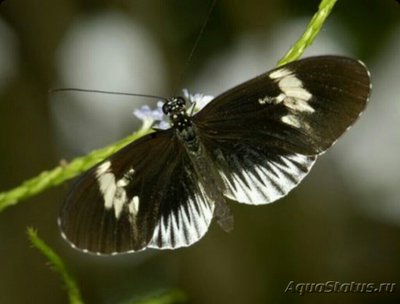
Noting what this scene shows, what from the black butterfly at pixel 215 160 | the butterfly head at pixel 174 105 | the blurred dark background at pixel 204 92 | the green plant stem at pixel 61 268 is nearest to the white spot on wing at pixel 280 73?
the black butterfly at pixel 215 160

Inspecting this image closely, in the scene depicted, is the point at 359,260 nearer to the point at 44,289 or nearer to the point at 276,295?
the point at 276,295

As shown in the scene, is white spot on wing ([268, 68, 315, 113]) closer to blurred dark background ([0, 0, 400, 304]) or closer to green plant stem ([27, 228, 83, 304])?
green plant stem ([27, 228, 83, 304])

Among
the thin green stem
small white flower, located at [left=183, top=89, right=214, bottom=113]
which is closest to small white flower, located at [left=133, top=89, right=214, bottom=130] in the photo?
small white flower, located at [left=183, top=89, right=214, bottom=113]

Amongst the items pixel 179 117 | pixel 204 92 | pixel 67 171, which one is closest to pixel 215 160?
pixel 179 117

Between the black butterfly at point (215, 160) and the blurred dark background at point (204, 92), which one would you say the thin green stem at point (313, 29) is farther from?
the blurred dark background at point (204, 92)

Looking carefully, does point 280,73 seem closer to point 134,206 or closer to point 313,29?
point 313,29

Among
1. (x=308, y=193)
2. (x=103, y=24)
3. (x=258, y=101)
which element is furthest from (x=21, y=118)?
(x=258, y=101)
